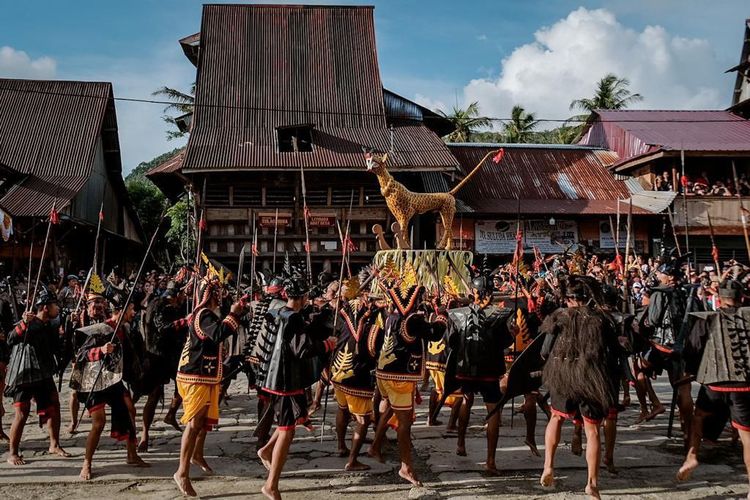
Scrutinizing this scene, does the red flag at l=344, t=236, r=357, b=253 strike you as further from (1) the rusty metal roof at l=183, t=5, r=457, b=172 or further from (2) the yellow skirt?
(1) the rusty metal roof at l=183, t=5, r=457, b=172

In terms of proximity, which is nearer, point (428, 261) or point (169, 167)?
point (428, 261)

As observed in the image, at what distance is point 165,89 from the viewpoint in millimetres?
31062

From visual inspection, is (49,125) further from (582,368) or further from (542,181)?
(582,368)

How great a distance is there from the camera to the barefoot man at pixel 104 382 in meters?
5.73

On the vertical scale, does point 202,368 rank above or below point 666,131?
below

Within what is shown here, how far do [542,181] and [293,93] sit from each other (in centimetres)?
1061

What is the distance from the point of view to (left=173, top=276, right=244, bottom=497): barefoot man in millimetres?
5289

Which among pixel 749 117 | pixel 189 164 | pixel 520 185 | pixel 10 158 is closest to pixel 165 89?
pixel 10 158

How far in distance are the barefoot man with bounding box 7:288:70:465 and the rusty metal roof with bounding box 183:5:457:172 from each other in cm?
1285

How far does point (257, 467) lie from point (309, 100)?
1919cm

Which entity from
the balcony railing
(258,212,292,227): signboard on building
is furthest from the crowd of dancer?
the balcony railing

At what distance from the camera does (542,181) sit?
80.6ft

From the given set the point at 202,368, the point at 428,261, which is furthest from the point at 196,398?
the point at 428,261

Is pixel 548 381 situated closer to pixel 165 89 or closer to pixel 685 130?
pixel 685 130
